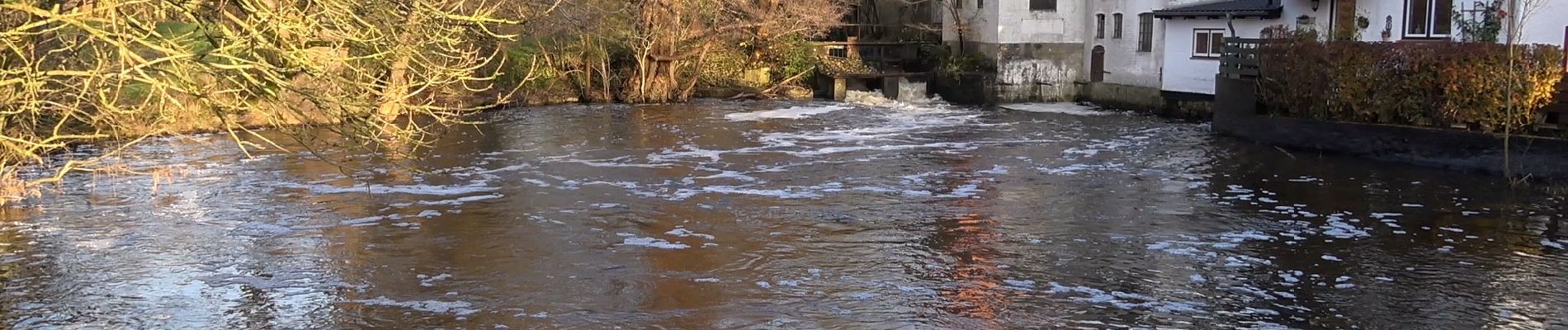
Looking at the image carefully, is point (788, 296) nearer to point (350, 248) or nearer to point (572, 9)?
point (350, 248)

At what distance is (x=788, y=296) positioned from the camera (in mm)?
10688

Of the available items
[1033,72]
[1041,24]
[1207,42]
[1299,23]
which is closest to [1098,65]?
[1033,72]

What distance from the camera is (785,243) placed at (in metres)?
13.2

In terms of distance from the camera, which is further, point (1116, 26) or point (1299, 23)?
point (1116, 26)

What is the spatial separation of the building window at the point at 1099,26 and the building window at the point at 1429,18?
9843 millimetres

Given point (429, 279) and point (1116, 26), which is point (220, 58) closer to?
point (429, 279)

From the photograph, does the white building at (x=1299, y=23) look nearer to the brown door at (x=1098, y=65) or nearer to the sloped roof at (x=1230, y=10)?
the sloped roof at (x=1230, y=10)

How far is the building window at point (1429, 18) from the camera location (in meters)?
22.1

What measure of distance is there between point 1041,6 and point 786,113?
713 centimetres

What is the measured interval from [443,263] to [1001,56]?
23.1m

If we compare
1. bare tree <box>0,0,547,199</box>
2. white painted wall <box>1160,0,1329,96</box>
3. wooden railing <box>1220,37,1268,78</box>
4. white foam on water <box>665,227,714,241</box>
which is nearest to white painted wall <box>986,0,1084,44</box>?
white painted wall <box>1160,0,1329,96</box>

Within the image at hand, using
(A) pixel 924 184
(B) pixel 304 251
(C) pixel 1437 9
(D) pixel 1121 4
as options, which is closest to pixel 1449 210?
(A) pixel 924 184

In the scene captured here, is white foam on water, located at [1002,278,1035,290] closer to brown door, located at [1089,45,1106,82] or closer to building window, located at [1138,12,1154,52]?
building window, located at [1138,12,1154,52]

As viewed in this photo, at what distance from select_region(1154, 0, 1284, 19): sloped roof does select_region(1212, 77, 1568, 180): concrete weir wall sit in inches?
89.3
